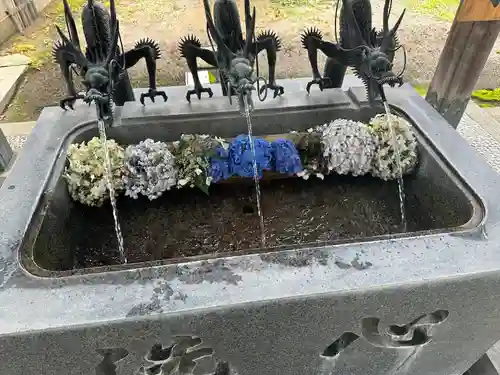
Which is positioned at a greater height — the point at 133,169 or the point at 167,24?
the point at 133,169

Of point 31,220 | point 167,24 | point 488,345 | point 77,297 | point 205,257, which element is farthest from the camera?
point 167,24

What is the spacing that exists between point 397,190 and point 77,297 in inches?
83.2

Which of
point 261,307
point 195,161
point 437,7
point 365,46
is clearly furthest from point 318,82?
point 437,7

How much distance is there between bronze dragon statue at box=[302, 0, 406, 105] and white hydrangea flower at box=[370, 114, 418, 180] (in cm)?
19

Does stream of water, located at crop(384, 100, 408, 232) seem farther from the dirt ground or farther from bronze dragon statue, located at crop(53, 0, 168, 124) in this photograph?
the dirt ground

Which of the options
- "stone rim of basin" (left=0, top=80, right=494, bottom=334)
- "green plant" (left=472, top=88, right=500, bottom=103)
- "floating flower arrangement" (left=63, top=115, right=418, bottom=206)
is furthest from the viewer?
"green plant" (left=472, top=88, right=500, bottom=103)

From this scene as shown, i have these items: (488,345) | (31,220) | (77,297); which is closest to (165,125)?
(31,220)

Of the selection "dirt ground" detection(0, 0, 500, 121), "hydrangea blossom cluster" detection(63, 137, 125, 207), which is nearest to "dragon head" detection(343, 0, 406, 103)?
"hydrangea blossom cluster" detection(63, 137, 125, 207)

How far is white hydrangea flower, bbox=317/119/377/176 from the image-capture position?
2.62 m

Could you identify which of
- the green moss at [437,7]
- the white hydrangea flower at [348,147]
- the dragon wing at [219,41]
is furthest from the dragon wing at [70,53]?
the green moss at [437,7]

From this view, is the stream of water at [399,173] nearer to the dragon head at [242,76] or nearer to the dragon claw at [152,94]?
the dragon head at [242,76]

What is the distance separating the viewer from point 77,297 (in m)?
1.64

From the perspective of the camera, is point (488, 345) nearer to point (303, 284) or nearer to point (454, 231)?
point (454, 231)

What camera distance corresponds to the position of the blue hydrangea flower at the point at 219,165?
8.46 ft
